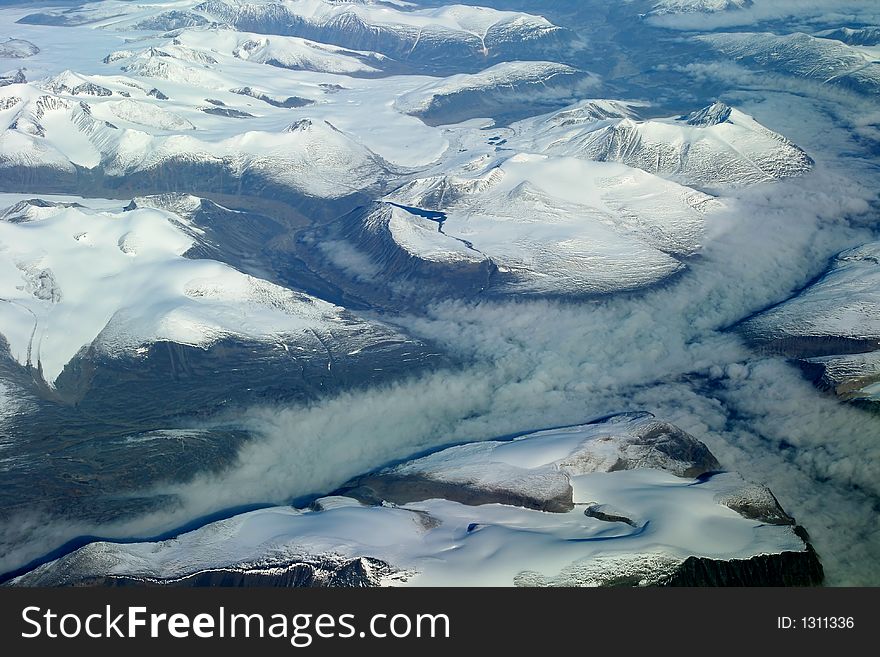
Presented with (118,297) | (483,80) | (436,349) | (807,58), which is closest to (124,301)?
(118,297)

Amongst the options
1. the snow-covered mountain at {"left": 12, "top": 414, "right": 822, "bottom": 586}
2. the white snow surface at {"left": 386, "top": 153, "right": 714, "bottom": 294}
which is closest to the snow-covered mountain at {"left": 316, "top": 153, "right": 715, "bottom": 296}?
the white snow surface at {"left": 386, "top": 153, "right": 714, "bottom": 294}

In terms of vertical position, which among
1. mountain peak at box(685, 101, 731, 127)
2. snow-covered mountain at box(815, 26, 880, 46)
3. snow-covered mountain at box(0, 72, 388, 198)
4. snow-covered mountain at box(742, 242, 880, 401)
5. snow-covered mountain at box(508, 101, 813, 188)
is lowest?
snow-covered mountain at box(0, 72, 388, 198)

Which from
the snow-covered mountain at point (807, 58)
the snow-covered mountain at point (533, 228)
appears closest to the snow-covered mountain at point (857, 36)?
the snow-covered mountain at point (807, 58)

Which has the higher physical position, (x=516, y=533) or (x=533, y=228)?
(x=516, y=533)

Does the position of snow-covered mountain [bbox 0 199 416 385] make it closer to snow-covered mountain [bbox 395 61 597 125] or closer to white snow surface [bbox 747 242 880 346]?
white snow surface [bbox 747 242 880 346]

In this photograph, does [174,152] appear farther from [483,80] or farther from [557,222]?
[483,80]
